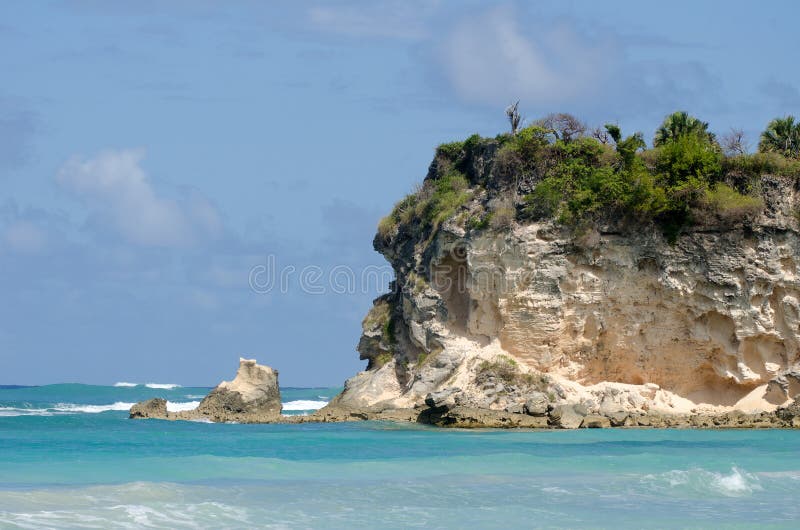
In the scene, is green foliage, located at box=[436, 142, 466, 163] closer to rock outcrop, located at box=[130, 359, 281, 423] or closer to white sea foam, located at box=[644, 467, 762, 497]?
rock outcrop, located at box=[130, 359, 281, 423]

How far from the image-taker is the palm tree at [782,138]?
3547 centimetres

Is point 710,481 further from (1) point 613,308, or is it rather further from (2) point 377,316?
(2) point 377,316

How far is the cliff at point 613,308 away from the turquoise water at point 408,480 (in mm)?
3616

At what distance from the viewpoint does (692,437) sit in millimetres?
26891

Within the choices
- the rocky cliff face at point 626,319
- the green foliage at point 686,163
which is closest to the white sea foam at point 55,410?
the rocky cliff face at point 626,319

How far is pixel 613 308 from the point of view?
108 feet

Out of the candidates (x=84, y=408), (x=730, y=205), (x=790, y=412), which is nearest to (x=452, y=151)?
(x=730, y=205)

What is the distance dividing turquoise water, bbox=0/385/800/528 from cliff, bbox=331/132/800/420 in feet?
11.9

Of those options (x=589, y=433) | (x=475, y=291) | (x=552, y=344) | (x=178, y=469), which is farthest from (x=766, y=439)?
(x=178, y=469)

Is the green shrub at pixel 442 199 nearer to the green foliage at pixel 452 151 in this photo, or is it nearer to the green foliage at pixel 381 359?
the green foliage at pixel 452 151

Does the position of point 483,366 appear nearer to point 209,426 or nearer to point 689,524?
point 209,426

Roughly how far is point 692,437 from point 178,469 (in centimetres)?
1253

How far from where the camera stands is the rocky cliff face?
104 ft

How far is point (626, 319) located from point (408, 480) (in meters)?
14.9
